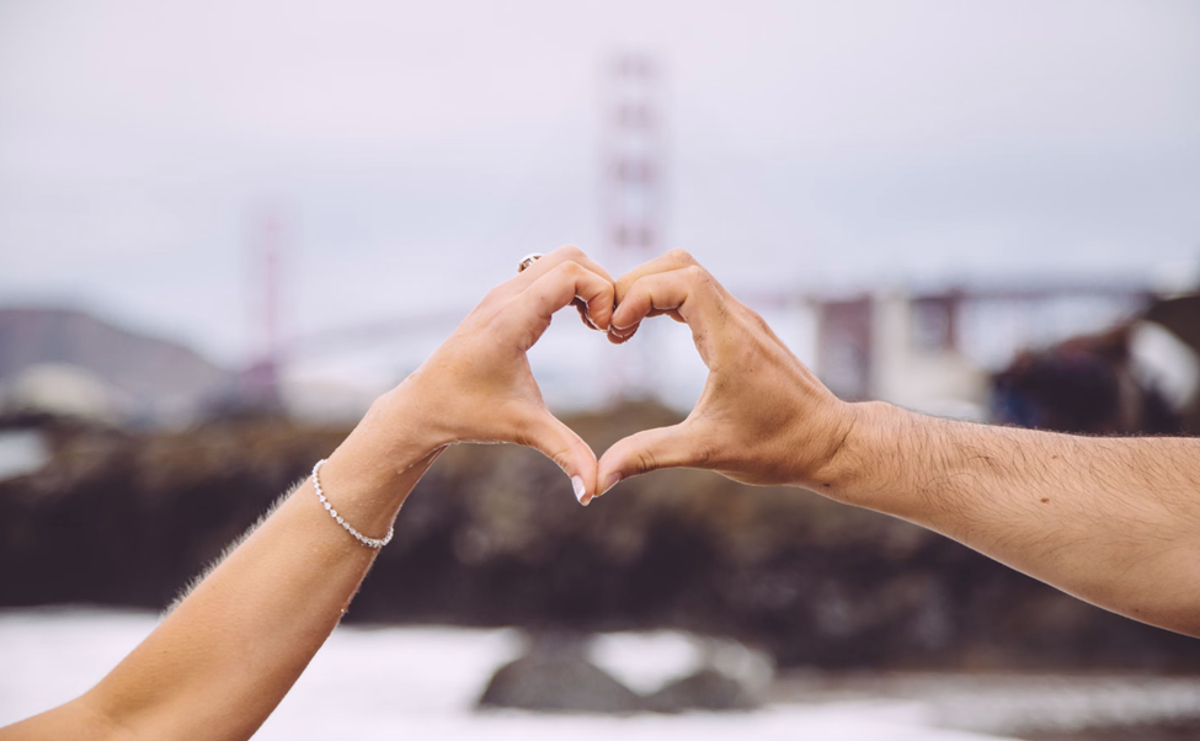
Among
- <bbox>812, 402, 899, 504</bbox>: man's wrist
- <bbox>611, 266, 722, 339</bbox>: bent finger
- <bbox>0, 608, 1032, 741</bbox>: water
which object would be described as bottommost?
<bbox>0, 608, 1032, 741</bbox>: water

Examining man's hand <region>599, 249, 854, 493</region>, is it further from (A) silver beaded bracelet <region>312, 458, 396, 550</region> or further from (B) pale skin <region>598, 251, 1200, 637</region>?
(A) silver beaded bracelet <region>312, 458, 396, 550</region>

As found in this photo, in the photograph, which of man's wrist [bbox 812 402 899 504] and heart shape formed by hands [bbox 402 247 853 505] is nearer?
heart shape formed by hands [bbox 402 247 853 505]

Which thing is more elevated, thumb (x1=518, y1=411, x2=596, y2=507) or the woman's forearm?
thumb (x1=518, y1=411, x2=596, y2=507)

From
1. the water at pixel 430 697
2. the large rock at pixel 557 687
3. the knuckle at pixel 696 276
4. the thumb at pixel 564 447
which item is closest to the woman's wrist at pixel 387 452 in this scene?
the thumb at pixel 564 447

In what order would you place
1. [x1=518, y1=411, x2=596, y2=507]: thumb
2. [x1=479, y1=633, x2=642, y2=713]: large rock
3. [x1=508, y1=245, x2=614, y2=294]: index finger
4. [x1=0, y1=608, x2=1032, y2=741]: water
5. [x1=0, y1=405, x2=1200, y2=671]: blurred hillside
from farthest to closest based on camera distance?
[x1=0, y1=405, x2=1200, y2=671]: blurred hillside → [x1=479, y1=633, x2=642, y2=713]: large rock → [x1=0, y1=608, x2=1032, y2=741]: water → [x1=508, y1=245, x2=614, y2=294]: index finger → [x1=518, y1=411, x2=596, y2=507]: thumb

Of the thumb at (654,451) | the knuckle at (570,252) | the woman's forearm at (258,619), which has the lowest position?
the woman's forearm at (258,619)

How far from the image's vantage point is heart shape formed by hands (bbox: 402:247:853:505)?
4.02 feet

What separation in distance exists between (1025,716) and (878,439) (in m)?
3.04

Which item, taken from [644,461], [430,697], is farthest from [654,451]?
[430,697]

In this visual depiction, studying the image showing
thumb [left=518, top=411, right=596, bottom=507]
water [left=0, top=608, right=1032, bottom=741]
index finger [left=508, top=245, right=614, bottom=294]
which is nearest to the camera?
thumb [left=518, top=411, right=596, bottom=507]

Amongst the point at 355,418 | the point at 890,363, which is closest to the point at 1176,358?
the point at 355,418

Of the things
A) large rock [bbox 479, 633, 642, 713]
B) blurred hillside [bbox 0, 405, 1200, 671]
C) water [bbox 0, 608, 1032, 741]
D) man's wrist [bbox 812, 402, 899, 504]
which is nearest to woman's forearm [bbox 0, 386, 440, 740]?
man's wrist [bbox 812, 402, 899, 504]

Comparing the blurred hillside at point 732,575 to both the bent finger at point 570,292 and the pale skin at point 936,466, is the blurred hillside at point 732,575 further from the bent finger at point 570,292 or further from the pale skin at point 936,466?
the bent finger at point 570,292

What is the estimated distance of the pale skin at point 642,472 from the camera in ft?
3.99
